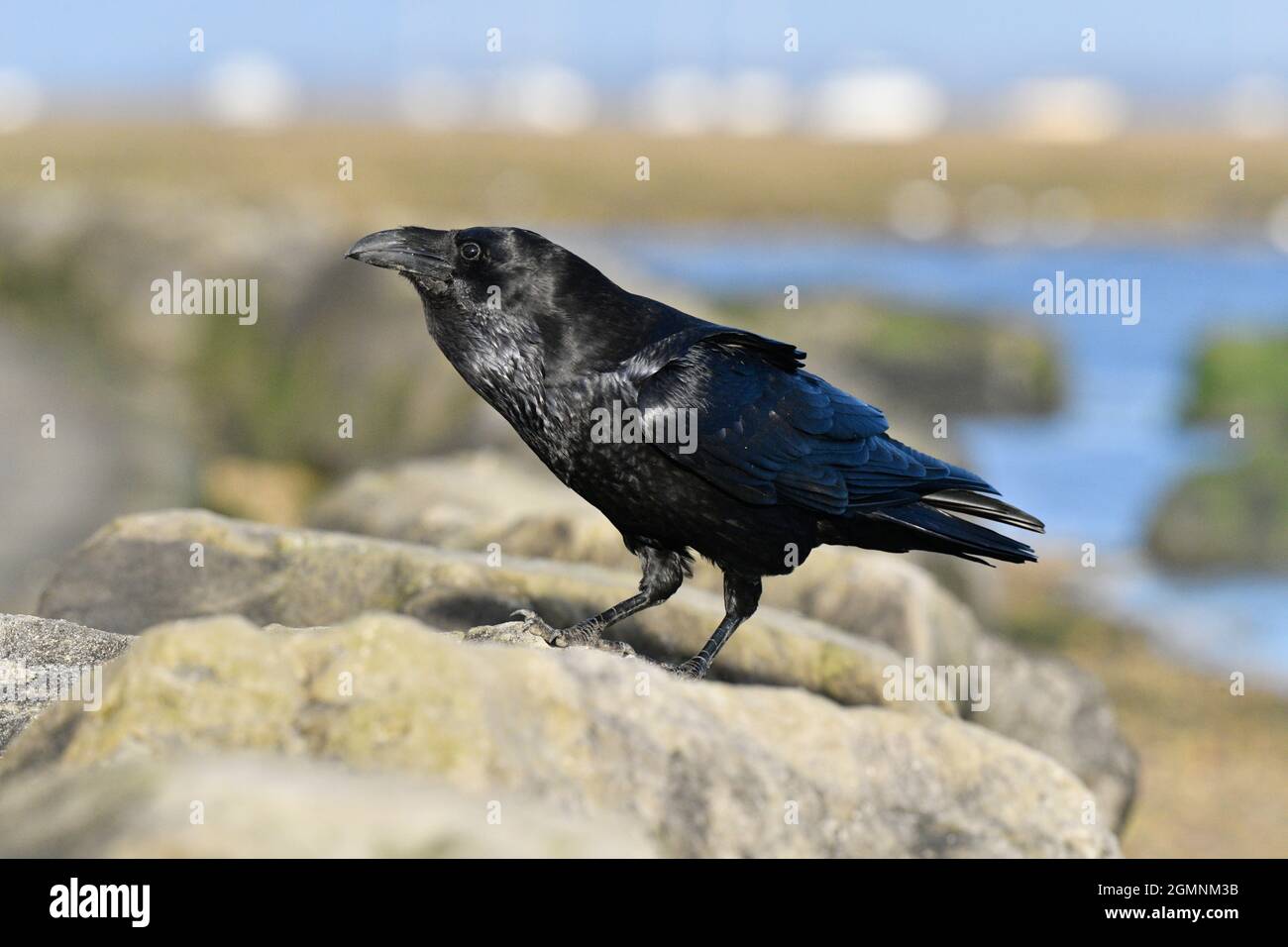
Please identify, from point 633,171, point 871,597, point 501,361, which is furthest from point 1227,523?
point 633,171

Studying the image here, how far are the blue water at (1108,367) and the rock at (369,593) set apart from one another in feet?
A: 24.2

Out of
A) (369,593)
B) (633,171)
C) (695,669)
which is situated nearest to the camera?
(695,669)

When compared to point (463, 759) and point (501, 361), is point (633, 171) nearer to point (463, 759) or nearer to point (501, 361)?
point (501, 361)

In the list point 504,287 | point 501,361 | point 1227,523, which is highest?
point 504,287

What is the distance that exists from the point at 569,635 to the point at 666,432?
80 centimetres

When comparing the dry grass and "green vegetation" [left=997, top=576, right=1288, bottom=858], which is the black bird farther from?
the dry grass

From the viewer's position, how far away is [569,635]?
525 centimetres

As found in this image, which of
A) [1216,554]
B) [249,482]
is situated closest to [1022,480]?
[1216,554]

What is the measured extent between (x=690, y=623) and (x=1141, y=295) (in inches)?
1056

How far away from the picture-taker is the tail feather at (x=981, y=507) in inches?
211

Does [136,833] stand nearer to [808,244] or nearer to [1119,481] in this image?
[1119,481]

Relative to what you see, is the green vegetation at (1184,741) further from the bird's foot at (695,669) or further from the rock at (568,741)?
the rock at (568,741)

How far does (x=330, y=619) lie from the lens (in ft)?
18.3

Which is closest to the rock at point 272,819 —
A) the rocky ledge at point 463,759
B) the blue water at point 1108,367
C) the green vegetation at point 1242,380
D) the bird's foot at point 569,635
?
the rocky ledge at point 463,759
